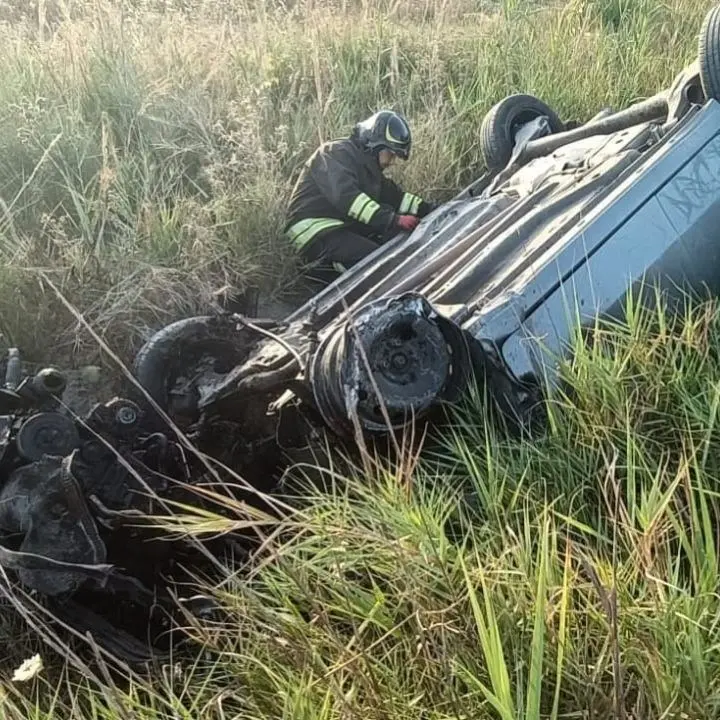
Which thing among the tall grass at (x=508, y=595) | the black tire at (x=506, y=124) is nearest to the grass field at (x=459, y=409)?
the tall grass at (x=508, y=595)

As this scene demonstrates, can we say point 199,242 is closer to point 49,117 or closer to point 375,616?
point 49,117

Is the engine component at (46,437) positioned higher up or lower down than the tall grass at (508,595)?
lower down

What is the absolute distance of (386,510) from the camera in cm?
212

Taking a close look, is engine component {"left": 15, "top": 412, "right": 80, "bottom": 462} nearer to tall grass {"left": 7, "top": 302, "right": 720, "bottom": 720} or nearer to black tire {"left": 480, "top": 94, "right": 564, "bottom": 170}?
tall grass {"left": 7, "top": 302, "right": 720, "bottom": 720}

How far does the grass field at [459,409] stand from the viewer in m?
1.82

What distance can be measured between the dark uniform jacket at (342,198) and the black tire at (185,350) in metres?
1.78

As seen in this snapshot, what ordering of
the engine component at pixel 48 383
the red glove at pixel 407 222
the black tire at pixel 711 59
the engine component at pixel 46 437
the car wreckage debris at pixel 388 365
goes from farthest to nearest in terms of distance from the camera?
the red glove at pixel 407 222 → the black tire at pixel 711 59 → the engine component at pixel 48 383 → the engine component at pixel 46 437 → the car wreckage debris at pixel 388 365

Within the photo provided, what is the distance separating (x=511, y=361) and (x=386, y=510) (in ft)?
3.15

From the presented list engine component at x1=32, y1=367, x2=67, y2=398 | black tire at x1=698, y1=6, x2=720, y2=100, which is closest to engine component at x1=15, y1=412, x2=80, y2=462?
engine component at x1=32, y1=367, x2=67, y2=398

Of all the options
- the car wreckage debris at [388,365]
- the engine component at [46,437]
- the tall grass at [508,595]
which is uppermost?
the car wreckage debris at [388,365]

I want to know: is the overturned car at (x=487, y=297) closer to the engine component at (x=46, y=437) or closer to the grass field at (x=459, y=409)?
the grass field at (x=459, y=409)

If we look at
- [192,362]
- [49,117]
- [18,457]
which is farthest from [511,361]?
[49,117]

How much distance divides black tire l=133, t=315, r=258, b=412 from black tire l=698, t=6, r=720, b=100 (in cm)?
195

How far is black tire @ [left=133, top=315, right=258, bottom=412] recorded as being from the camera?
3.52 m
